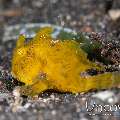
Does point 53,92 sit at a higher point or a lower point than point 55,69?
lower

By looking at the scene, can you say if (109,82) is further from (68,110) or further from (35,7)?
(35,7)

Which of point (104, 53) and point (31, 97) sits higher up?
point (104, 53)

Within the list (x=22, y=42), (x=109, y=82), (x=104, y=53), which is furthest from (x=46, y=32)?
(x=109, y=82)

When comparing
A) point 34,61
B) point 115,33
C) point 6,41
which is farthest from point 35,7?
point 34,61

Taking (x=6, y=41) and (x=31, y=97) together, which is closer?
(x=31, y=97)

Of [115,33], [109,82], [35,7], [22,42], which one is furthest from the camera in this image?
[35,7]

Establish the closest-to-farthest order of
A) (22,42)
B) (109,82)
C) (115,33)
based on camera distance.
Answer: (109,82)
(22,42)
(115,33)

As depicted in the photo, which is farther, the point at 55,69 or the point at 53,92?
the point at 53,92

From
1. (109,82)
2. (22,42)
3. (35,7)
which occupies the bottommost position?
(109,82)
